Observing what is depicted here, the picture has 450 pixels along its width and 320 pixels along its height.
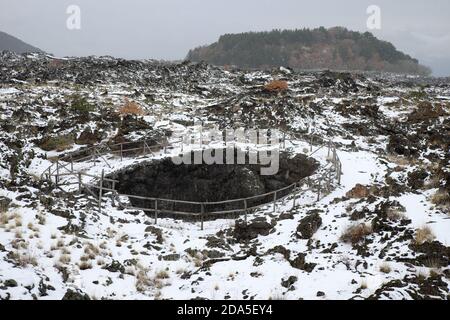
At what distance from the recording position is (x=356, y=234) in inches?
462

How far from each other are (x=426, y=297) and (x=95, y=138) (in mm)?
22445

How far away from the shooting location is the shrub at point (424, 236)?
404 inches

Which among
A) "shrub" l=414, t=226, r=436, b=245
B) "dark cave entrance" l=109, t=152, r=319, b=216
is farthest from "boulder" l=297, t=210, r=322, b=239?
"dark cave entrance" l=109, t=152, r=319, b=216

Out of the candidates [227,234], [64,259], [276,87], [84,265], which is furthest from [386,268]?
[276,87]

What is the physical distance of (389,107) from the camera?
38938 millimetres

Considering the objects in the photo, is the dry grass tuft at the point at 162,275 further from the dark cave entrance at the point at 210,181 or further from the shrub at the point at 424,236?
the dark cave entrance at the point at 210,181

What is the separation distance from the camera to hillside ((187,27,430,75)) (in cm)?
15275

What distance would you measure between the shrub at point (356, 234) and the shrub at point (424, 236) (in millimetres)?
1525

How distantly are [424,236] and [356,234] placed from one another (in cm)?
196

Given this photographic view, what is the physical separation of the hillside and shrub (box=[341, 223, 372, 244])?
13985cm

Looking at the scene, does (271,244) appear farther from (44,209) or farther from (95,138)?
(95,138)

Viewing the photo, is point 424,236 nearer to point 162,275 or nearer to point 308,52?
point 162,275
